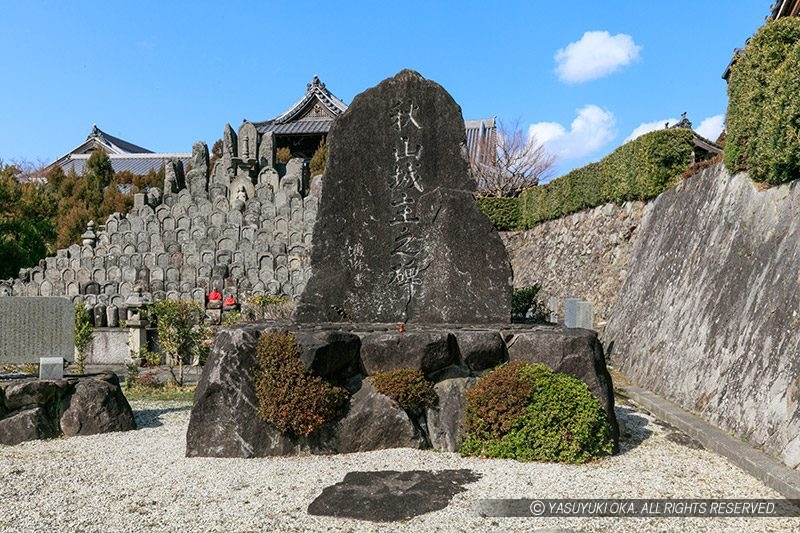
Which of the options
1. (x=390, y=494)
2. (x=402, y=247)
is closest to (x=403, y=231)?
(x=402, y=247)

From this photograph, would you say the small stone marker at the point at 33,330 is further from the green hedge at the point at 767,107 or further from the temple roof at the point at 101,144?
the temple roof at the point at 101,144

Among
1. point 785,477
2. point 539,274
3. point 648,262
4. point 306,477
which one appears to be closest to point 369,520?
point 306,477

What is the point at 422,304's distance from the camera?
6.68 metres

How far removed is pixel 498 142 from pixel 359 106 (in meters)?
30.0

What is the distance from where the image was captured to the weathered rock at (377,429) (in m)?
5.63

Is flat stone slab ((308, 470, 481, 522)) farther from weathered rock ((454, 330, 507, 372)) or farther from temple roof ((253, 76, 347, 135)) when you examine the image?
temple roof ((253, 76, 347, 135))

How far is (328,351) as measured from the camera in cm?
563

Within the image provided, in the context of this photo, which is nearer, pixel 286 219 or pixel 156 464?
pixel 156 464

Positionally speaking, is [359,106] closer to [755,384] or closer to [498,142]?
[755,384]

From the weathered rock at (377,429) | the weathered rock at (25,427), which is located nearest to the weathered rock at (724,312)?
the weathered rock at (377,429)

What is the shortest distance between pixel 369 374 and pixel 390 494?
1.61 metres

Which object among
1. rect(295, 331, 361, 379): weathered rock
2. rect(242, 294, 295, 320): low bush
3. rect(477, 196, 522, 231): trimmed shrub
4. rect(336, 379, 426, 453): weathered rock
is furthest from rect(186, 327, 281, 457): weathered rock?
rect(477, 196, 522, 231): trimmed shrub

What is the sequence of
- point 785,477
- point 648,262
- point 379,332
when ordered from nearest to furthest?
point 785,477
point 379,332
point 648,262

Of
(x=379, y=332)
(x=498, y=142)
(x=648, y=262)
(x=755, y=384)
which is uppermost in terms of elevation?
(x=498, y=142)
